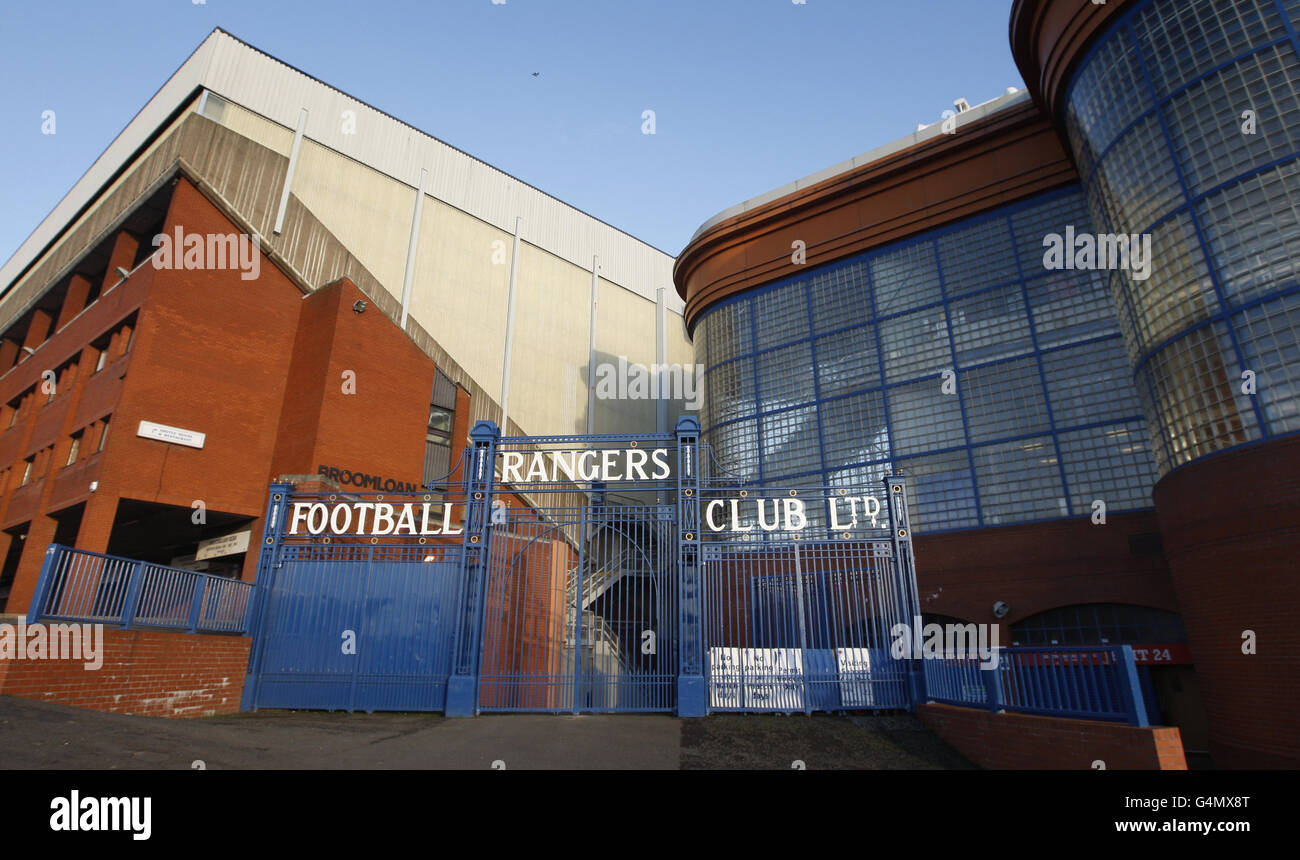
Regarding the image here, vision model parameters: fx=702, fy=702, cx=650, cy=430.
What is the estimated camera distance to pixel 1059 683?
776 centimetres

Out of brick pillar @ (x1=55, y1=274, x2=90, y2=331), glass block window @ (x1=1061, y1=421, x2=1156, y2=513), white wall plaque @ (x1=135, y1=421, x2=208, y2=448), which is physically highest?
brick pillar @ (x1=55, y1=274, x2=90, y2=331)

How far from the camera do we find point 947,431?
20.2m

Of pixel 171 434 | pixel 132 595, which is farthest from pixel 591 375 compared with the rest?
pixel 132 595

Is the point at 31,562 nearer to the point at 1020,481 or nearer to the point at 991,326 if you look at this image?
the point at 1020,481

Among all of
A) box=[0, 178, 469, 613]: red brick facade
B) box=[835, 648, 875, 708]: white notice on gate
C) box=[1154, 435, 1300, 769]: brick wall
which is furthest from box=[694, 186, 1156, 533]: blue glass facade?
box=[0, 178, 469, 613]: red brick facade

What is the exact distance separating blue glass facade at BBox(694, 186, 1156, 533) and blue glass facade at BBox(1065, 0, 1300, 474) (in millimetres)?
2977

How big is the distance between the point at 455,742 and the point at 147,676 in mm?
5056

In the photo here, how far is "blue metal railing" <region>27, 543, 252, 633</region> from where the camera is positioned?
9.52 meters

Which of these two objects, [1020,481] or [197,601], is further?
[1020,481]

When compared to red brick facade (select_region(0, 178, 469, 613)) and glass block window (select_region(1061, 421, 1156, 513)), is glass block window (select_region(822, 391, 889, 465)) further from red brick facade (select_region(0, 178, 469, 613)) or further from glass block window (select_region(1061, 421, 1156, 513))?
red brick facade (select_region(0, 178, 469, 613))
